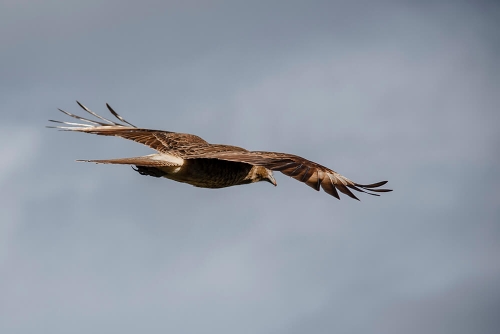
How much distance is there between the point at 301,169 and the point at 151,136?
5.18 meters

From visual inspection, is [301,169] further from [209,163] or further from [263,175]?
[263,175]

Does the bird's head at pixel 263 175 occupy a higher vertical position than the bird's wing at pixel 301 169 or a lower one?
higher

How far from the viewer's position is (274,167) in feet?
53.0

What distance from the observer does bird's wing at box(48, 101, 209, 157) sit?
19.6m

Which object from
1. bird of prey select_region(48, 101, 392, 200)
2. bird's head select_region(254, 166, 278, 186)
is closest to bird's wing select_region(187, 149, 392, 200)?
bird of prey select_region(48, 101, 392, 200)

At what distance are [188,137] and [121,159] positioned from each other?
321 cm

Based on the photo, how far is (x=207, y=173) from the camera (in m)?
19.1

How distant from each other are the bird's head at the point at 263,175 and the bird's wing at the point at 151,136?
1.27 meters

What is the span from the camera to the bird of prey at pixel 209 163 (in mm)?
16516

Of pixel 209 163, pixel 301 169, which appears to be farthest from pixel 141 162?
pixel 301 169

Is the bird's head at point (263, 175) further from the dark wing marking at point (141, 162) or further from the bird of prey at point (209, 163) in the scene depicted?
the dark wing marking at point (141, 162)

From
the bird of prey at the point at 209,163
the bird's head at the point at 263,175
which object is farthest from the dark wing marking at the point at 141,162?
the bird's head at the point at 263,175

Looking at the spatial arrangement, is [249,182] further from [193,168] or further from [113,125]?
[113,125]

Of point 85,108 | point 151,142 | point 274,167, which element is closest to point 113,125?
point 85,108
